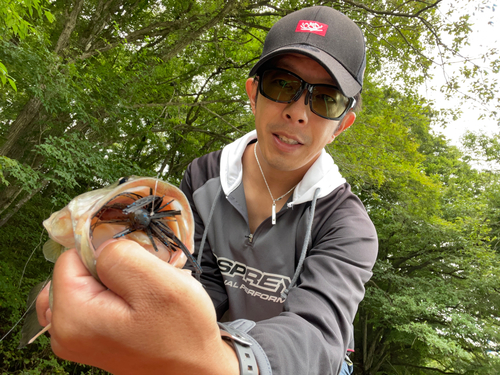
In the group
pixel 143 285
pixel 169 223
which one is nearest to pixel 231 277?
pixel 169 223

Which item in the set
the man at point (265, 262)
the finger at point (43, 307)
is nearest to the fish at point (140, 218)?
the man at point (265, 262)

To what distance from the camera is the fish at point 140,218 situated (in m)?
0.88

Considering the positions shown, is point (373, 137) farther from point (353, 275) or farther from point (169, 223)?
point (169, 223)

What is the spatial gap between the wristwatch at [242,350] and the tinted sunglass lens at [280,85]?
1.28 metres

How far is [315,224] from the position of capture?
1.88 meters

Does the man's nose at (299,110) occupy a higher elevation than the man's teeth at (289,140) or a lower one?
higher

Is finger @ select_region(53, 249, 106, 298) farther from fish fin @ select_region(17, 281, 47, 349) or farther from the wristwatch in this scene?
fish fin @ select_region(17, 281, 47, 349)

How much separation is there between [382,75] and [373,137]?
2.68 m

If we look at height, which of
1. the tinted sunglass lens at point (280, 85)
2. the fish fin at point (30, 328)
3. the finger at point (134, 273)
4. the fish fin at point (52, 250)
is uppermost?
the tinted sunglass lens at point (280, 85)

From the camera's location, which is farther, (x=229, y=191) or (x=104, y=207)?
(x=229, y=191)

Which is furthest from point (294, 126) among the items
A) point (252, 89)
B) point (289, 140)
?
point (252, 89)

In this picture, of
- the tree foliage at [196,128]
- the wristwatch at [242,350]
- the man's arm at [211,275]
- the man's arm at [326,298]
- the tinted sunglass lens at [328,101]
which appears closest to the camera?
the wristwatch at [242,350]

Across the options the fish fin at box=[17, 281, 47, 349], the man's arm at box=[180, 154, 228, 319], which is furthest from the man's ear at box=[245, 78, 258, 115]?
the fish fin at box=[17, 281, 47, 349]

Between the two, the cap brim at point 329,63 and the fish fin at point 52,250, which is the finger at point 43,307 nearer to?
the fish fin at point 52,250
